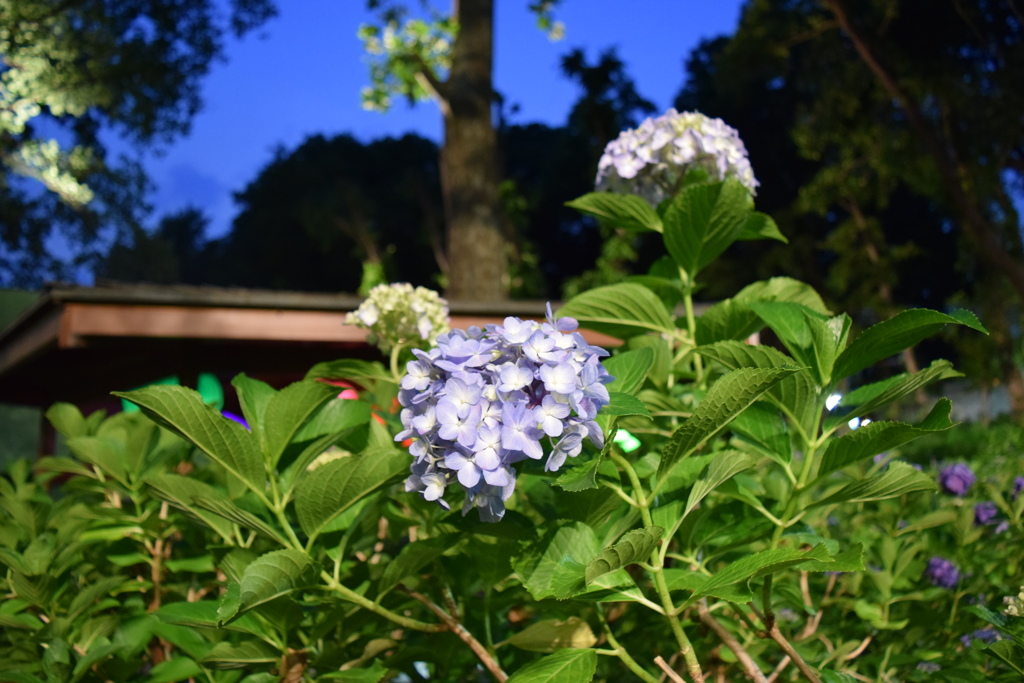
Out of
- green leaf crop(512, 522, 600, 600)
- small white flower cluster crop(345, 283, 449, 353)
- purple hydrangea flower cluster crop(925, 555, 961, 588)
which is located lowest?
purple hydrangea flower cluster crop(925, 555, 961, 588)

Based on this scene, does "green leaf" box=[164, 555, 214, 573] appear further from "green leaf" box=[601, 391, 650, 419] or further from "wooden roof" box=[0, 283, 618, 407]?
"wooden roof" box=[0, 283, 618, 407]

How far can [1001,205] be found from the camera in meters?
14.2

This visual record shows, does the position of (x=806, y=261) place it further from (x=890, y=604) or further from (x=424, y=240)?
(x=890, y=604)

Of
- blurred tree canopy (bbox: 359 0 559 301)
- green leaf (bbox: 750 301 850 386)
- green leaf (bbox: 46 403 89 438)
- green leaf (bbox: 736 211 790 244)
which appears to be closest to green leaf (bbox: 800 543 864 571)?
green leaf (bbox: 750 301 850 386)

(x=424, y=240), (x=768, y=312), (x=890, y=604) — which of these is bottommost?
(x=890, y=604)

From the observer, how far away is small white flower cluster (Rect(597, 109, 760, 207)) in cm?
157

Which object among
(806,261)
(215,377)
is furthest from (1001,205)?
(215,377)

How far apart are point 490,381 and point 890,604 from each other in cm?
103

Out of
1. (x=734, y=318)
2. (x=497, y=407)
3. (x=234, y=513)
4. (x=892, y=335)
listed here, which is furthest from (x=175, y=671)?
(x=892, y=335)

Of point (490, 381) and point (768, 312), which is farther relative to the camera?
point (768, 312)

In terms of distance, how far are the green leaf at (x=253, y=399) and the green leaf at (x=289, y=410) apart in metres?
0.03

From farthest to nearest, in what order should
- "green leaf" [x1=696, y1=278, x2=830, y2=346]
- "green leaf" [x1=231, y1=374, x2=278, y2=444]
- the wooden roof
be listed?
1. the wooden roof
2. "green leaf" [x1=696, y1=278, x2=830, y2=346]
3. "green leaf" [x1=231, y1=374, x2=278, y2=444]

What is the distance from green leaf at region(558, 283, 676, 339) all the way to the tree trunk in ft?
20.7

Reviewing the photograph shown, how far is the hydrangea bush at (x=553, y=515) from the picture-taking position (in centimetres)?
84
